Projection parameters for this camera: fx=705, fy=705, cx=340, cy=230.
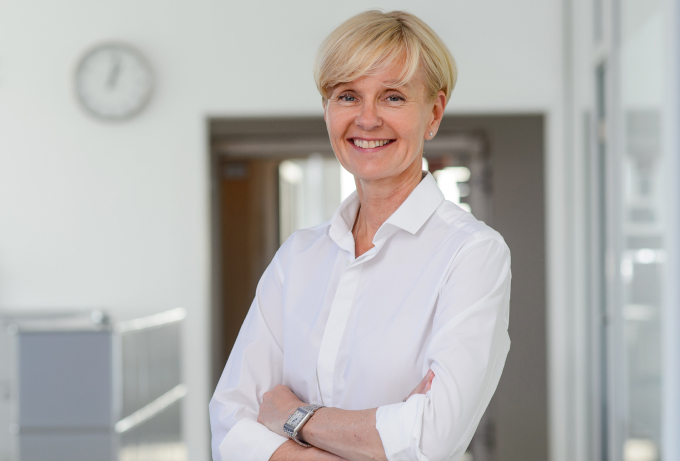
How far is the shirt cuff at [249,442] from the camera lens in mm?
1233

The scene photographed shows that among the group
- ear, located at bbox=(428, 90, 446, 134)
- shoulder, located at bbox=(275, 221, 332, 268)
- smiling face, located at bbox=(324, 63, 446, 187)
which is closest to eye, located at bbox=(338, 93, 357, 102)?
smiling face, located at bbox=(324, 63, 446, 187)

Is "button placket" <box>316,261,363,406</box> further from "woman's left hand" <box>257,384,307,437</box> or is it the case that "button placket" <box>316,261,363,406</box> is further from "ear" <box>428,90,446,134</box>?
"ear" <box>428,90,446,134</box>

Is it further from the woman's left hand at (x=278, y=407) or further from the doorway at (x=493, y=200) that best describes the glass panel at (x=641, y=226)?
the woman's left hand at (x=278, y=407)

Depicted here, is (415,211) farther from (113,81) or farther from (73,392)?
(113,81)

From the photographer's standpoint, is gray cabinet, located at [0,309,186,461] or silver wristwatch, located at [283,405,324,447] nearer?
silver wristwatch, located at [283,405,324,447]

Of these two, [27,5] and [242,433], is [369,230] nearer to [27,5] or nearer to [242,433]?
[242,433]

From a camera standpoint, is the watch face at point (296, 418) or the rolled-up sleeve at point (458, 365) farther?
the watch face at point (296, 418)

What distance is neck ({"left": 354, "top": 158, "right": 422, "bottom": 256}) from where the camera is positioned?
130 centimetres

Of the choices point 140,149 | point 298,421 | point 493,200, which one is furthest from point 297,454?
point 140,149

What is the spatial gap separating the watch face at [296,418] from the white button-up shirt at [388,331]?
0.05m

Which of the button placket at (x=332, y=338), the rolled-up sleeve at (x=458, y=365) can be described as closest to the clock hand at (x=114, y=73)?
the button placket at (x=332, y=338)

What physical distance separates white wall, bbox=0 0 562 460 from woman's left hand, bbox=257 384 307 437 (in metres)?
2.93

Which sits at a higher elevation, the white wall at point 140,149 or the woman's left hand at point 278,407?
the white wall at point 140,149

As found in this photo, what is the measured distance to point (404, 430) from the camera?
1.10 metres
